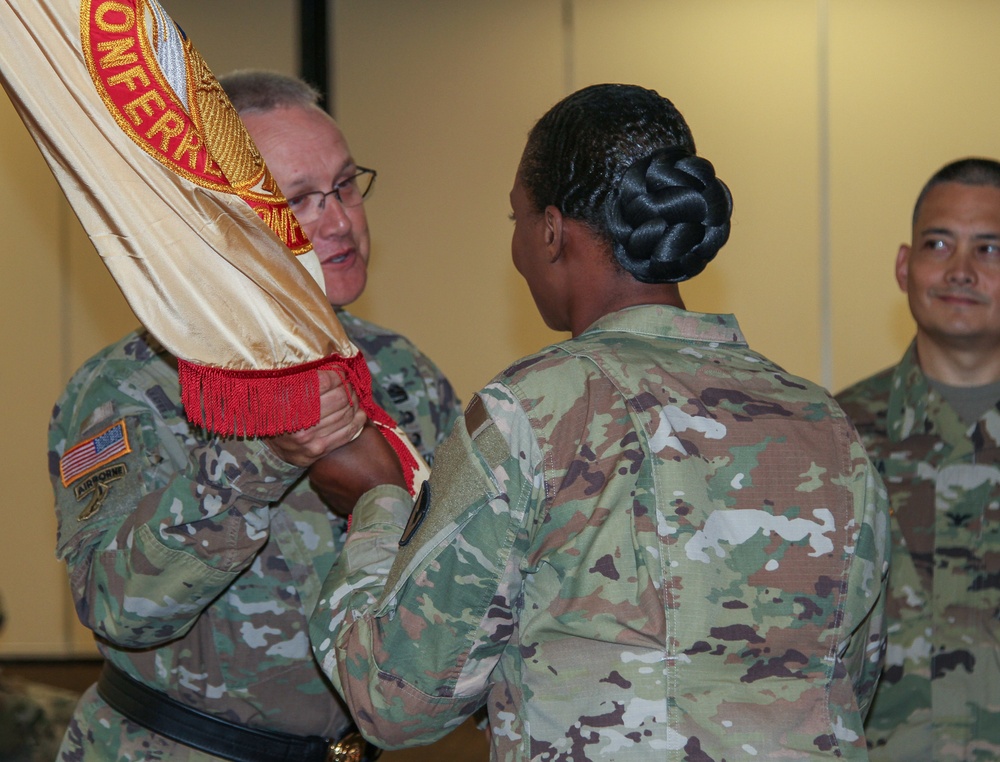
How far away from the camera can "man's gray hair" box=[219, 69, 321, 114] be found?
1774 mm

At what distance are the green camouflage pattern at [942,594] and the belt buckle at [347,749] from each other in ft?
3.39

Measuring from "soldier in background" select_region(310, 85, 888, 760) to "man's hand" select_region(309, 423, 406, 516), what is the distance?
0.24 metres

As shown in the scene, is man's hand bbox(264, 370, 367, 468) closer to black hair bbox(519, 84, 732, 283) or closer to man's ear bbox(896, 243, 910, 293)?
black hair bbox(519, 84, 732, 283)

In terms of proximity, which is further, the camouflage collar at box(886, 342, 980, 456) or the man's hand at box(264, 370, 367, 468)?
the camouflage collar at box(886, 342, 980, 456)

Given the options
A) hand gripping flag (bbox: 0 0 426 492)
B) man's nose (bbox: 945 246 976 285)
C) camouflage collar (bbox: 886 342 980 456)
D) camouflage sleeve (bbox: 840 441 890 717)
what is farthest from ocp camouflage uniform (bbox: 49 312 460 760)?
man's nose (bbox: 945 246 976 285)

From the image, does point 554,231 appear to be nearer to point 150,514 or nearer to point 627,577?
point 627,577

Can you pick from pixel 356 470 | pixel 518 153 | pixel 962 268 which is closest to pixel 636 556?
pixel 356 470

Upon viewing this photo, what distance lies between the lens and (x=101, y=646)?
5.53 feet

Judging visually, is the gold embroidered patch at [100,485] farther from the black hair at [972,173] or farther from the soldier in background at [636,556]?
the black hair at [972,173]

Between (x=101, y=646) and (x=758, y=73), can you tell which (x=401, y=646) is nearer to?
(x=101, y=646)

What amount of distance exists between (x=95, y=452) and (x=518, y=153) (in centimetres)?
378

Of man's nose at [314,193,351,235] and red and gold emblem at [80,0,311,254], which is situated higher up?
red and gold emblem at [80,0,311,254]

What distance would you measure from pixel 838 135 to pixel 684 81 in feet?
2.32

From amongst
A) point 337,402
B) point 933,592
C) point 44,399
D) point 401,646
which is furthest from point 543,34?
point 401,646
